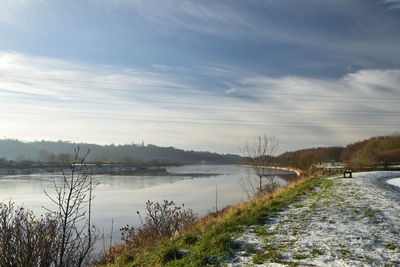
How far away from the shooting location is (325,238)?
738cm

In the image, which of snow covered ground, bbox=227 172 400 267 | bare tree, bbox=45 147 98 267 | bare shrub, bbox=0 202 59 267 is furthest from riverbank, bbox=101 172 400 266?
bare shrub, bbox=0 202 59 267

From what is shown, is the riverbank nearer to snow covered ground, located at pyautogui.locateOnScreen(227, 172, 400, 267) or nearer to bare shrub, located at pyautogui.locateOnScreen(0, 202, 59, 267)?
snow covered ground, located at pyautogui.locateOnScreen(227, 172, 400, 267)

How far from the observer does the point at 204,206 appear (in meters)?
23.2

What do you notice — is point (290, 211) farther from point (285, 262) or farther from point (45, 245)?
point (45, 245)

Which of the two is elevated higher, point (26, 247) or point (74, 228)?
point (74, 228)

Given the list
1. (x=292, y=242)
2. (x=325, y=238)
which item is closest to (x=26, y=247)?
(x=292, y=242)

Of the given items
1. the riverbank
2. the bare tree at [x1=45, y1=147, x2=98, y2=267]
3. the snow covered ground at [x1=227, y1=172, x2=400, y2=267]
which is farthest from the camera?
the bare tree at [x1=45, y1=147, x2=98, y2=267]

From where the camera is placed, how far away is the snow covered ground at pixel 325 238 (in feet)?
19.7

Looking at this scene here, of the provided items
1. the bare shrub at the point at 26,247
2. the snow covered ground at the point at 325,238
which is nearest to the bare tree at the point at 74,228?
the bare shrub at the point at 26,247

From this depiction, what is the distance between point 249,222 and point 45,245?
18.3ft

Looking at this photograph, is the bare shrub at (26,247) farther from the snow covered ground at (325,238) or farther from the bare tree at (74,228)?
the snow covered ground at (325,238)

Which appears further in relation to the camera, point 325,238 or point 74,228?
point 74,228

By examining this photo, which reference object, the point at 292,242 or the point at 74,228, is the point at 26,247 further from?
the point at 292,242

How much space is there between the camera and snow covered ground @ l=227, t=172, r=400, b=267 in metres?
6.01
